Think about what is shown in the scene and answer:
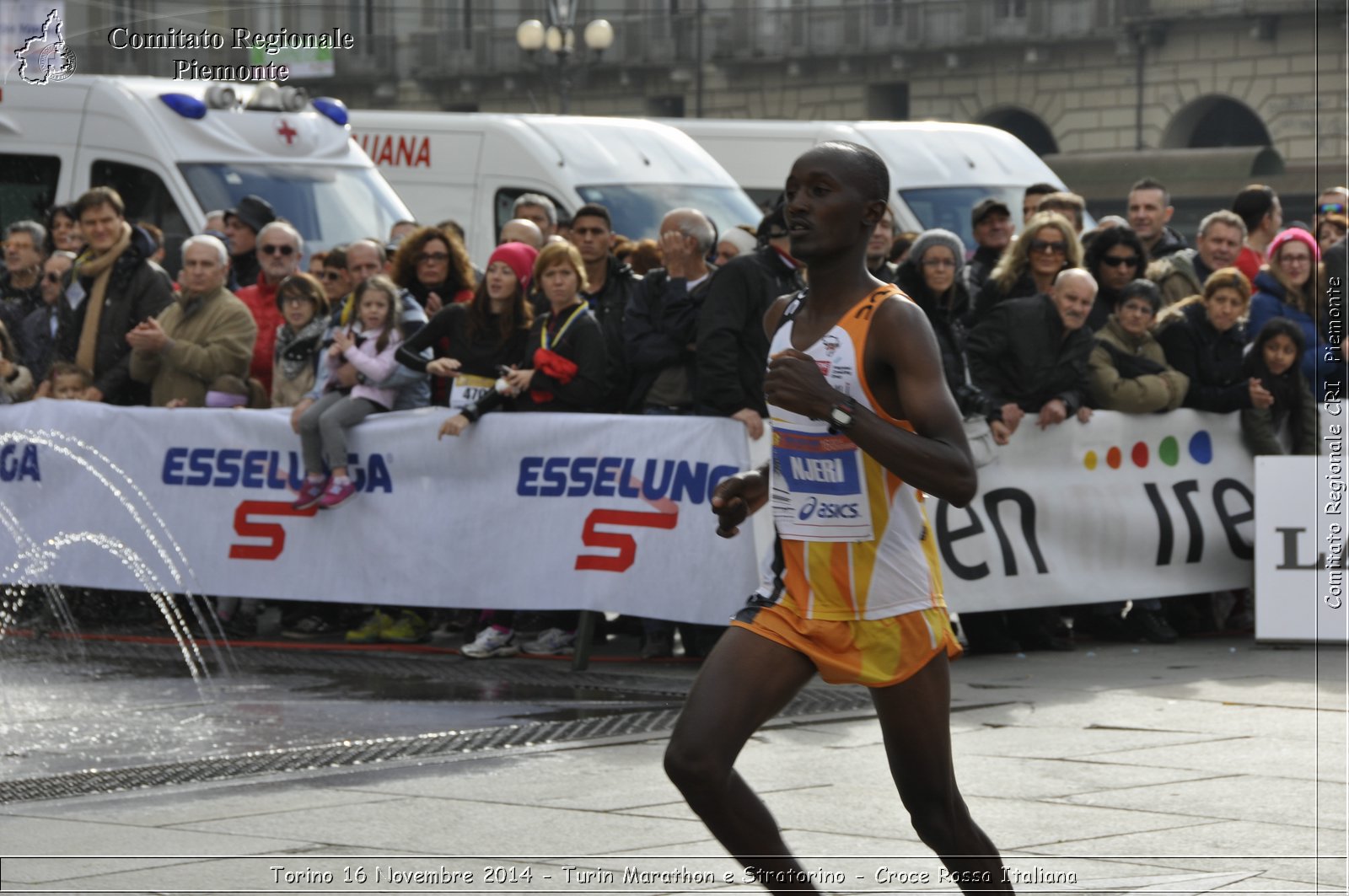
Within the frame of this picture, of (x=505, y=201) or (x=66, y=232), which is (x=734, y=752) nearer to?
(x=66, y=232)

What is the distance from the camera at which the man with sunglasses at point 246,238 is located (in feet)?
46.7

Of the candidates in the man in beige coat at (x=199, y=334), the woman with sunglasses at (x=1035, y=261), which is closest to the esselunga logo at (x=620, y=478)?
the woman with sunglasses at (x=1035, y=261)

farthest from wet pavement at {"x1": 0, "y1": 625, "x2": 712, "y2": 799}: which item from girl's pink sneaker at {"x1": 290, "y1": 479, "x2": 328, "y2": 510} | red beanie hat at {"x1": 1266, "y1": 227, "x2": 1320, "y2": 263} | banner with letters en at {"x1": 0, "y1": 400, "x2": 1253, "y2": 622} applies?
red beanie hat at {"x1": 1266, "y1": 227, "x2": 1320, "y2": 263}

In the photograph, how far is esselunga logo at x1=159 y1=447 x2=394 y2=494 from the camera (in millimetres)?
11422

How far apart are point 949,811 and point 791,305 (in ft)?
3.96

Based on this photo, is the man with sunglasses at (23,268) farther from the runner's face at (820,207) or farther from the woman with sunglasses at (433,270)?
the runner's face at (820,207)

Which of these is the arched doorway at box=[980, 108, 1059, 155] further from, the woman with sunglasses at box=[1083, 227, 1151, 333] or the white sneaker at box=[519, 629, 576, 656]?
the white sneaker at box=[519, 629, 576, 656]

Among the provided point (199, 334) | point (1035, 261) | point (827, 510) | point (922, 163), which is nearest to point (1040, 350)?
point (1035, 261)

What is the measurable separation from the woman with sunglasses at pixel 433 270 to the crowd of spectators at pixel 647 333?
13 mm

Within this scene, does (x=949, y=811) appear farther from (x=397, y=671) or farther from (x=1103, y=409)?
(x=1103, y=409)

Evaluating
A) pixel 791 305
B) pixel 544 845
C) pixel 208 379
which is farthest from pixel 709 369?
pixel 791 305

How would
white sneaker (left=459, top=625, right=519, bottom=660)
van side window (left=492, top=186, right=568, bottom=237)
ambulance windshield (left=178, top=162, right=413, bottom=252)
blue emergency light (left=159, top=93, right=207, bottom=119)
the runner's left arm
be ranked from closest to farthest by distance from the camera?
the runner's left arm
white sneaker (left=459, top=625, right=519, bottom=660)
ambulance windshield (left=178, top=162, right=413, bottom=252)
blue emergency light (left=159, top=93, right=207, bottom=119)
van side window (left=492, top=186, right=568, bottom=237)

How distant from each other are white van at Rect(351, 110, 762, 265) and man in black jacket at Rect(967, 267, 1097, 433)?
23.1 feet

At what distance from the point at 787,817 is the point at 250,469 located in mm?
5523
